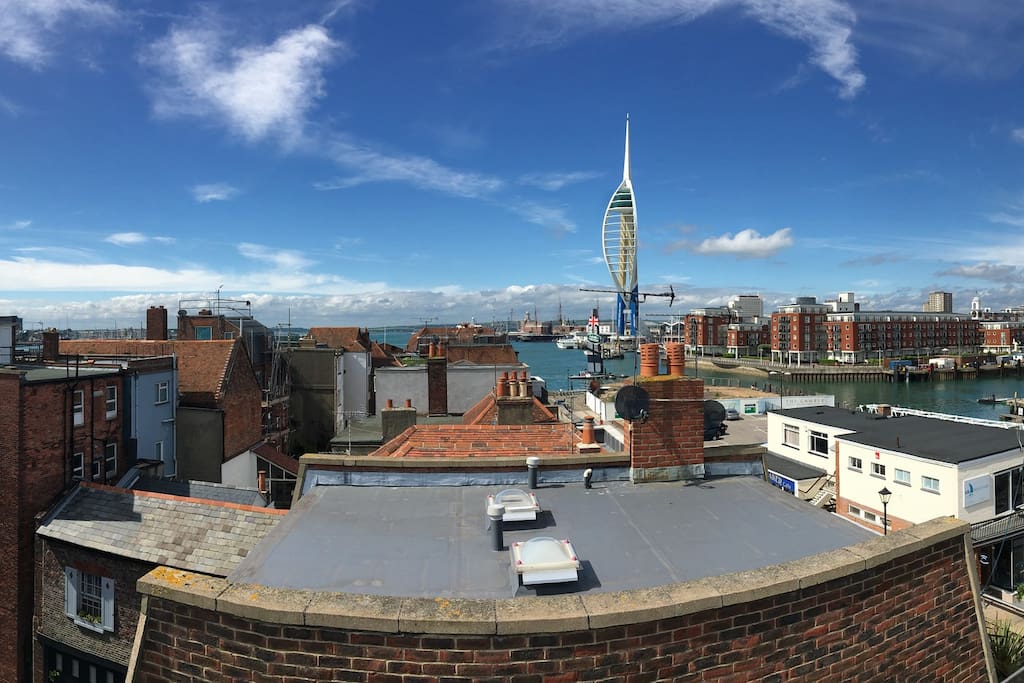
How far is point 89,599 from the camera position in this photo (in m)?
15.2

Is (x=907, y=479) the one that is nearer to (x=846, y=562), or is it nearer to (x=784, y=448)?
(x=784, y=448)

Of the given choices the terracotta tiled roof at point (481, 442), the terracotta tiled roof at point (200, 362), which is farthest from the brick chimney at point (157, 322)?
the terracotta tiled roof at point (481, 442)

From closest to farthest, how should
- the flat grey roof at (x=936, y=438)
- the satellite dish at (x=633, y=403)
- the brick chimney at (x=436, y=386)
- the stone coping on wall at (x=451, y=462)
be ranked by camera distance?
the satellite dish at (x=633, y=403)
the stone coping on wall at (x=451, y=462)
the flat grey roof at (x=936, y=438)
the brick chimney at (x=436, y=386)

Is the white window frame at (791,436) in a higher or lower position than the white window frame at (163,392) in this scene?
lower

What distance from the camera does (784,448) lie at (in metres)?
34.2

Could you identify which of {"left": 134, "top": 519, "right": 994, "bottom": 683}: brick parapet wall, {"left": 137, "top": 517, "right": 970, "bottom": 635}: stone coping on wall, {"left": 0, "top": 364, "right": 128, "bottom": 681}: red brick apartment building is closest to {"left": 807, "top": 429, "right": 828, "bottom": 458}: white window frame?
{"left": 134, "top": 519, "right": 994, "bottom": 683}: brick parapet wall

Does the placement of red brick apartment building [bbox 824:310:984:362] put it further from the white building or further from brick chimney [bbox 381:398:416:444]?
brick chimney [bbox 381:398:416:444]

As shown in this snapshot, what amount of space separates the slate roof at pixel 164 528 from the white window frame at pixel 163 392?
8.68 metres

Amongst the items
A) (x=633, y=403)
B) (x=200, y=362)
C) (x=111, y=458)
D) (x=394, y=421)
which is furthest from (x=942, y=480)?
(x=200, y=362)

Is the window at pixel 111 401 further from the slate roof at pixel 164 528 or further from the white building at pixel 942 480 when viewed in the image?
the white building at pixel 942 480

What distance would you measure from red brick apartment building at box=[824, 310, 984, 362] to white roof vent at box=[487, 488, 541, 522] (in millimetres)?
157440

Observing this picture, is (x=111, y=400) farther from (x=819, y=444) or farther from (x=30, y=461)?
(x=819, y=444)

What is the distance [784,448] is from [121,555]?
107 feet

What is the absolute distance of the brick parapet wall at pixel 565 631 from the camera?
13.1 ft
